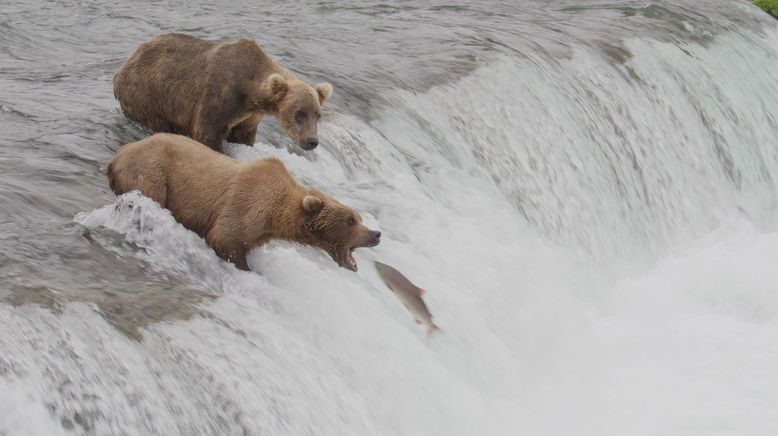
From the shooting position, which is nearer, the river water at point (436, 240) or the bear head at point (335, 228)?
the river water at point (436, 240)

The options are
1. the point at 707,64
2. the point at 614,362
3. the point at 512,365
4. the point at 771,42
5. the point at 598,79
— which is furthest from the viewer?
the point at 771,42

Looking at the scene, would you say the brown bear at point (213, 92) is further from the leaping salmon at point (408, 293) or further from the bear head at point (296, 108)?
the leaping salmon at point (408, 293)

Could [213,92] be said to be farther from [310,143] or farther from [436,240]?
[436,240]

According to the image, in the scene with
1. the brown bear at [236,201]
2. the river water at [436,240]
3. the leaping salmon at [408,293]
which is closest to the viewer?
the river water at [436,240]

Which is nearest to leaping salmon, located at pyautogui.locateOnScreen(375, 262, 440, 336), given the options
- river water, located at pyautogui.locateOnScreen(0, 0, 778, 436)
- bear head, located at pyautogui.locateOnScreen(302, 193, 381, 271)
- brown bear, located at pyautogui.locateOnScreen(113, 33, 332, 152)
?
river water, located at pyautogui.locateOnScreen(0, 0, 778, 436)

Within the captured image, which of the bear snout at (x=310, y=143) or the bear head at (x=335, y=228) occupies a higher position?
the bear head at (x=335, y=228)

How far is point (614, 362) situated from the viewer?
7.96 m

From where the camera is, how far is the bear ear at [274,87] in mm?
7125

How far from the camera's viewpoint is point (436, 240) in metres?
7.45

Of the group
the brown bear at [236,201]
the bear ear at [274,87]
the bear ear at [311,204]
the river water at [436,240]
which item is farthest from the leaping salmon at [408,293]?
the bear ear at [274,87]

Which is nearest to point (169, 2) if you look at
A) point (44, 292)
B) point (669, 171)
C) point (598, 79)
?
point (598, 79)

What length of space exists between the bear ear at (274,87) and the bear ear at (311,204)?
4.74 feet

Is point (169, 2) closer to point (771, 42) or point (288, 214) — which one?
point (771, 42)

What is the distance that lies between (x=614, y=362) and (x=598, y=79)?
4400 millimetres
